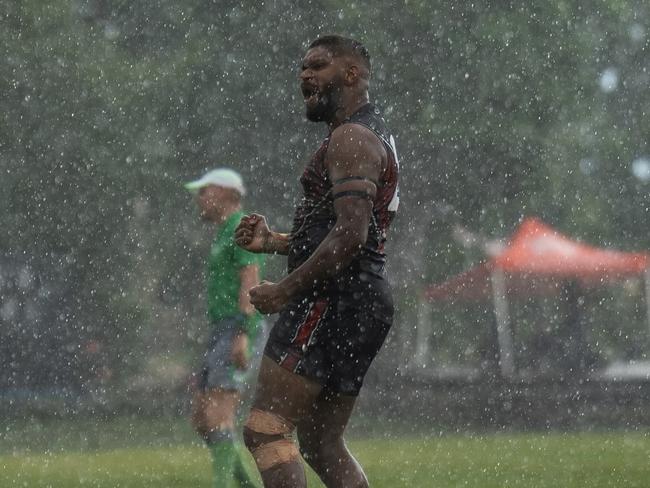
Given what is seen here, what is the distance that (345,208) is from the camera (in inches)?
170

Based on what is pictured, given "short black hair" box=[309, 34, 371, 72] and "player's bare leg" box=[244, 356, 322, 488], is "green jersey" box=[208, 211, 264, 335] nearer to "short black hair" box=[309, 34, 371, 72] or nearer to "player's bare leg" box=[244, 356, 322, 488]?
"short black hair" box=[309, 34, 371, 72]

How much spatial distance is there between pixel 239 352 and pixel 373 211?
218 cm

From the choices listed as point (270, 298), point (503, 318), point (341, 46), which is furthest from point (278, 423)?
point (503, 318)

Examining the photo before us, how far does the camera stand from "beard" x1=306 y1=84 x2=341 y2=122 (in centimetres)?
464

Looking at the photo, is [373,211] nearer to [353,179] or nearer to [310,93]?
[353,179]

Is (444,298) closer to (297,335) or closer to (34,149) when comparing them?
(34,149)

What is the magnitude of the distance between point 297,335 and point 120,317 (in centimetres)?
1813

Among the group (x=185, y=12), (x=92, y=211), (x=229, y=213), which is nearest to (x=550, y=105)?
(x=185, y=12)

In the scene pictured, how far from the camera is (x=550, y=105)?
20672 millimetres

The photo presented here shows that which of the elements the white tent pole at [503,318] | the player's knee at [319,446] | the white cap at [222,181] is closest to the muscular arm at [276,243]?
the player's knee at [319,446]

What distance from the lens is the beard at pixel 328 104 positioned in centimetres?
464

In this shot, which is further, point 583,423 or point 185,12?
point 185,12

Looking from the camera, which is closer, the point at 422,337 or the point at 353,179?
the point at 353,179

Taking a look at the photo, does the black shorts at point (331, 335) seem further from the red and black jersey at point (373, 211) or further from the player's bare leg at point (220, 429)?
the player's bare leg at point (220, 429)
